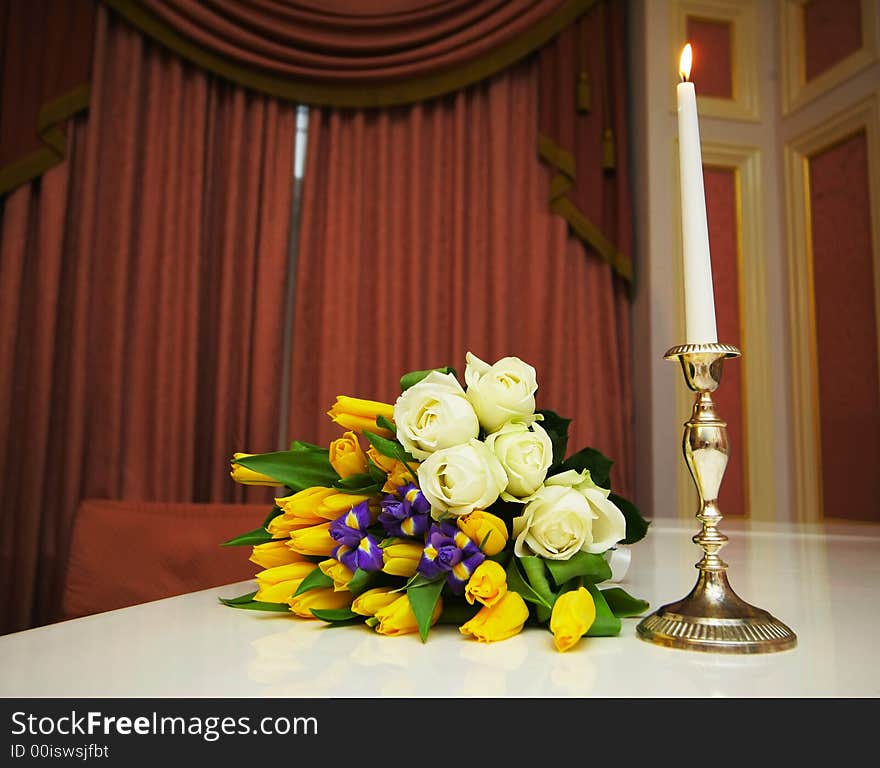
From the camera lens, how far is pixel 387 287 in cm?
230

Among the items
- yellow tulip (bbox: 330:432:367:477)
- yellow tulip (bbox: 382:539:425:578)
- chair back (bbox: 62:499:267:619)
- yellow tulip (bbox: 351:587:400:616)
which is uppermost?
yellow tulip (bbox: 330:432:367:477)

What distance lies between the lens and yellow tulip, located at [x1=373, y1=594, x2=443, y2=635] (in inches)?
19.2

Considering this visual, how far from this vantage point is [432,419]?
52 centimetres

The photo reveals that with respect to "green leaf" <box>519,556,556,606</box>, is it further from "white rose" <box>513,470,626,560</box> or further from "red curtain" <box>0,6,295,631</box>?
"red curtain" <box>0,6,295,631</box>

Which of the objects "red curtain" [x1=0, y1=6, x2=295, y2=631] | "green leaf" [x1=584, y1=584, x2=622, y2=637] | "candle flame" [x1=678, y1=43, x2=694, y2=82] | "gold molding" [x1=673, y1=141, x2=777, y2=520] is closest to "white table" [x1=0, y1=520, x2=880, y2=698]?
"green leaf" [x1=584, y1=584, x2=622, y2=637]

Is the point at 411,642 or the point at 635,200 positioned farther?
the point at 635,200

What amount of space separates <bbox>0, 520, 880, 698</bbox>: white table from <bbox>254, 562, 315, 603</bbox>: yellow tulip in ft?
0.05

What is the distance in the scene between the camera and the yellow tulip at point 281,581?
1.84ft

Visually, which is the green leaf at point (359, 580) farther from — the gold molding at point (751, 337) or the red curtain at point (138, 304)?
the gold molding at point (751, 337)

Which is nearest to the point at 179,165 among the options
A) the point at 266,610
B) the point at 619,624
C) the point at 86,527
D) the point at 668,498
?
the point at 86,527

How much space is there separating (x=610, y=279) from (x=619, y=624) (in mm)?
1959

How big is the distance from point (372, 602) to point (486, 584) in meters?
0.08

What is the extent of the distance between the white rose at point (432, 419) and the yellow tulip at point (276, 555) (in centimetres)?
13
